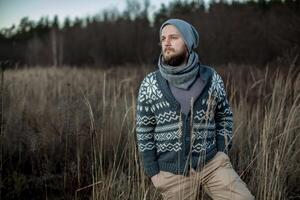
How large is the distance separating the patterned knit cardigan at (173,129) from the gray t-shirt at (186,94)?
21mm

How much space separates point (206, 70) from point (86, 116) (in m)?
1.29

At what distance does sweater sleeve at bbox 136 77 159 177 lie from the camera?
226cm

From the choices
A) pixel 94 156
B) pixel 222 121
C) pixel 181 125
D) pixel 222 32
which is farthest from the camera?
pixel 222 32

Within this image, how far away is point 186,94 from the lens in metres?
2.26

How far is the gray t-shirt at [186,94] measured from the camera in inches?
87.9

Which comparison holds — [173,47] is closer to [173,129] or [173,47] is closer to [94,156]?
[173,129]

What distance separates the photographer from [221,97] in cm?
235

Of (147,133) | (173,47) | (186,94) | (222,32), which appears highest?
(222,32)

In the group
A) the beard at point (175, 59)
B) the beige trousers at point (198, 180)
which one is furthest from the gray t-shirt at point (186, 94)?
the beige trousers at point (198, 180)

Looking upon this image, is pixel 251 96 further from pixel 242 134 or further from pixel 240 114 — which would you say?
pixel 242 134

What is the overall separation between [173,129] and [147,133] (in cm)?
13

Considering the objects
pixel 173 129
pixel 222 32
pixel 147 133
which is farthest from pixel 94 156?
pixel 222 32

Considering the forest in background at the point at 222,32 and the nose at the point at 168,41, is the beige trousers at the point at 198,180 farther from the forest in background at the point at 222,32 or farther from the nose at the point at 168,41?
the forest in background at the point at 222,32

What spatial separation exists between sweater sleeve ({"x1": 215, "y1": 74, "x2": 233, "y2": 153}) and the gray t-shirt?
13 centimetres
